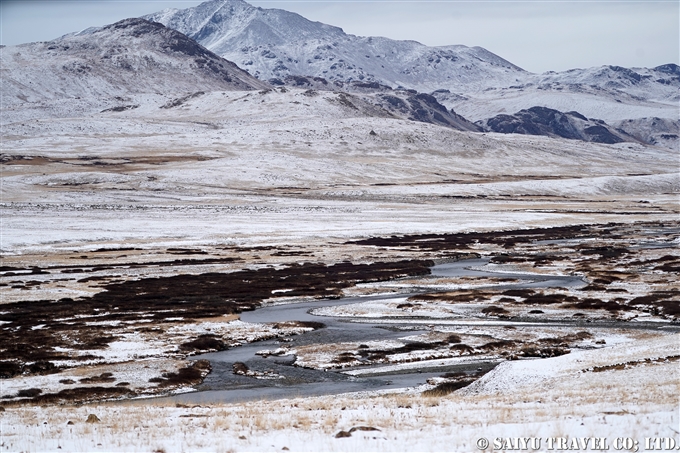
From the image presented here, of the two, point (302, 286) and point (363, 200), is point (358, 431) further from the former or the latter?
point (363, 200)

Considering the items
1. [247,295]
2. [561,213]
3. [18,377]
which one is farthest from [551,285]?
[561,213]

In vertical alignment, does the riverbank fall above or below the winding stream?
above

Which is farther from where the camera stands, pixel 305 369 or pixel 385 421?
pixel 305 369

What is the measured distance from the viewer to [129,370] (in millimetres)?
36562

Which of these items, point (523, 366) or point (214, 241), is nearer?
point (523, 366)

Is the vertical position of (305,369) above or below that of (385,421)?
below

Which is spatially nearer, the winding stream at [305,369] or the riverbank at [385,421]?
the riverbank at [385,421]

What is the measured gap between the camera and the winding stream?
109 feet

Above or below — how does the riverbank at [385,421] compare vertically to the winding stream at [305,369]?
above

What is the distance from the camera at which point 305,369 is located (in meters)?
37.5

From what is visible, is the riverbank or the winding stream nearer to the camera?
the riverbank

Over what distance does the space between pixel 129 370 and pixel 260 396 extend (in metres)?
8.38

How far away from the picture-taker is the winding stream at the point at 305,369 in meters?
33.1

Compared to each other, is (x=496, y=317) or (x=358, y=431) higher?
(x=358, y=431)
